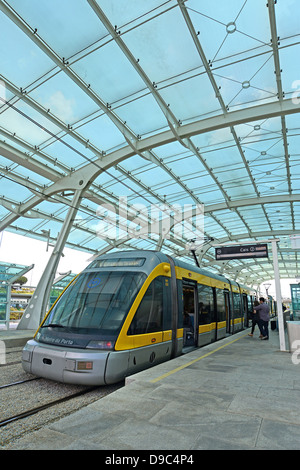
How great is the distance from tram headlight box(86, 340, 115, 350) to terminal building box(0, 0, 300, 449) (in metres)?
0.66

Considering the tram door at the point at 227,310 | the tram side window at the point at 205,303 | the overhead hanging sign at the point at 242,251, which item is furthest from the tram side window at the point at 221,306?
the overhead hanging sign at the point at 242,251

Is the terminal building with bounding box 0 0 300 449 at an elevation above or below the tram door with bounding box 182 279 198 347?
above

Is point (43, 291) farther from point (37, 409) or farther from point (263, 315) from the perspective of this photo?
point (37, 409)

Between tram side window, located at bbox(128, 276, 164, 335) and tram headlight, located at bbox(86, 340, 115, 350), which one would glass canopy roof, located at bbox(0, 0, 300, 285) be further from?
tram headlight, located at bbox(86, 340, 115, 350)

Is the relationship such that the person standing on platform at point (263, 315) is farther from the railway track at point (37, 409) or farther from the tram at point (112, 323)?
the railway track at point (37, 409)

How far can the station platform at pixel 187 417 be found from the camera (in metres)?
2.85

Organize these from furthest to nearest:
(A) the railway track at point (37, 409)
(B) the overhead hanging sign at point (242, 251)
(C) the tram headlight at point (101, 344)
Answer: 1. (B) the overhead hanging sign at point (242, 251)
2. (C) the tram headlight at point (101, 344)
3. (A) the railway track at point (37, 409)

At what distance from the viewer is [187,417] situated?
11.4ft

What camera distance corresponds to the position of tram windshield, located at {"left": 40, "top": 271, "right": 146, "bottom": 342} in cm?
574

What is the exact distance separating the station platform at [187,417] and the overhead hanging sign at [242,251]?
4.93m

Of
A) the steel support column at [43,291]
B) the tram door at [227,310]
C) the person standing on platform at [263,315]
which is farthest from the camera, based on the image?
the steel support column at [43,291]

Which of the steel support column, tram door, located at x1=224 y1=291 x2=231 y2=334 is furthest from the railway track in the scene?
the steel support column

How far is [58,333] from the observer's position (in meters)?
5.91

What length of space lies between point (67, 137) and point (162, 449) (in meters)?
14.2
